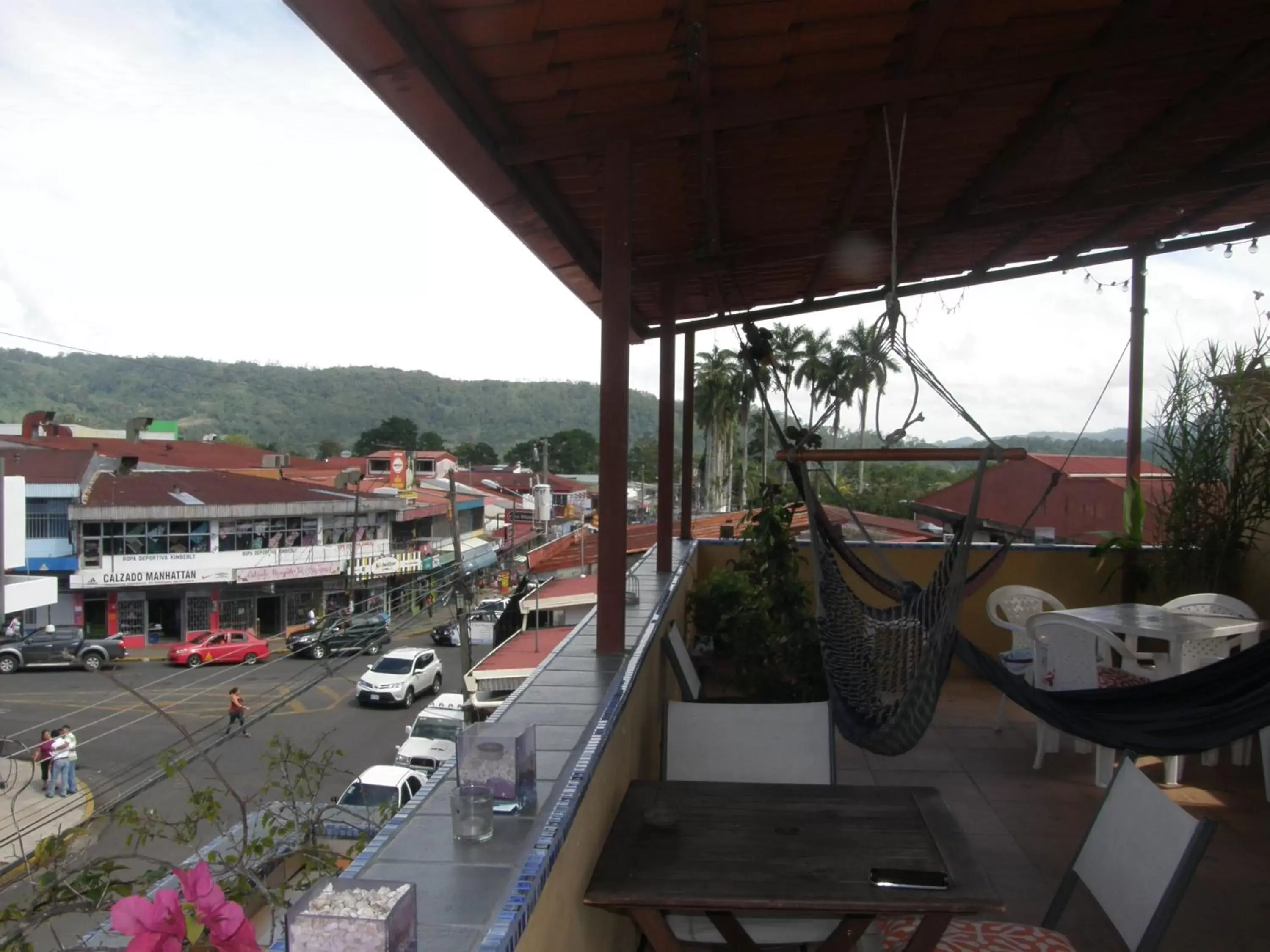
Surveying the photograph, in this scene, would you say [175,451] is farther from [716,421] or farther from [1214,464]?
[1214,464]

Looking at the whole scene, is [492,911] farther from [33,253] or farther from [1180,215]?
[33,253]

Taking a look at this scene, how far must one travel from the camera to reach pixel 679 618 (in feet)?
15.8

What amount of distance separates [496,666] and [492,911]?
9847 mm

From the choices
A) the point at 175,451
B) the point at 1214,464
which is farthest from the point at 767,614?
the point at 175,451

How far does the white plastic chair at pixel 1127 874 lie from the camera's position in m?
1.67

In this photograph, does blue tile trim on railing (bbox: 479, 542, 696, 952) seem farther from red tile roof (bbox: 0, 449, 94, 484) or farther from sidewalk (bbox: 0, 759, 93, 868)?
red tile roof (bbox: 0, 449, 94, 484)

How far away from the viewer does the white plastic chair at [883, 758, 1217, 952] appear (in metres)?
1.67

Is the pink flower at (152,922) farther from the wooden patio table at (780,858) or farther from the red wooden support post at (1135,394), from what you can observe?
the red wooden support post at (1135,394)

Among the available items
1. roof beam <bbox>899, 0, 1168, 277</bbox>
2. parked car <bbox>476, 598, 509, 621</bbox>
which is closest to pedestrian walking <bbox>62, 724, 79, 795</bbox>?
roof beam <bbox>899, 0, 1168, 277</bbox>

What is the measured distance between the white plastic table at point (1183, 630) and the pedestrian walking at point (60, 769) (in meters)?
8.91

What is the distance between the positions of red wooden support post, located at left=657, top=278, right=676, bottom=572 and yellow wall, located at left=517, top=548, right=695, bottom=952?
1.93m

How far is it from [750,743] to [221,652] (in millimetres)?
21925

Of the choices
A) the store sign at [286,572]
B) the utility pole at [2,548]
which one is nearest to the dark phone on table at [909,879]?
the utility pole at [2,548]

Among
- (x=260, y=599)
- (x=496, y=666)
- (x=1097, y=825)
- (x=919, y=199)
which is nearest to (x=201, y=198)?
(x=260, y=599)
